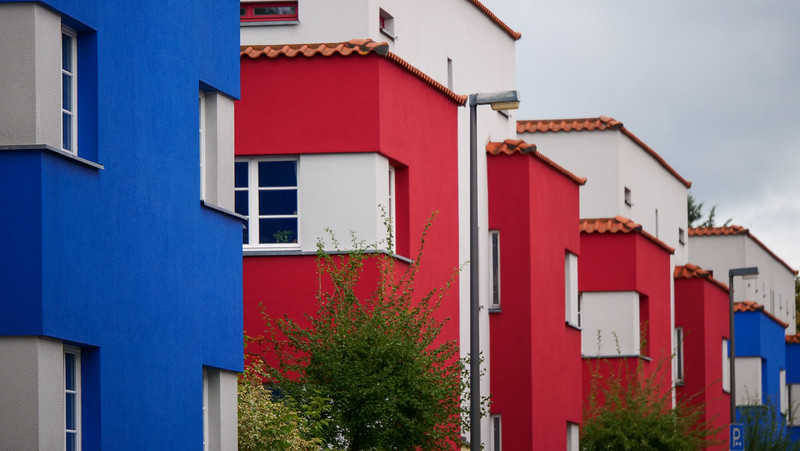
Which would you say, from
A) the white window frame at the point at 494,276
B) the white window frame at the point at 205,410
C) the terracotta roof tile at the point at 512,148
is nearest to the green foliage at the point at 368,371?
the white window frame at the point at 205,410

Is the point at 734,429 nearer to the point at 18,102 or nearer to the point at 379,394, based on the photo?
the point at 379,394

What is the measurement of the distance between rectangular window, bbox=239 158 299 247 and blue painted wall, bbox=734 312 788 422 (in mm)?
32982

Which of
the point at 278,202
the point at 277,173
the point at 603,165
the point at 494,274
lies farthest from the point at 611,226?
the point at 278,202

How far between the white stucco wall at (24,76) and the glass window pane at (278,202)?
384 inches

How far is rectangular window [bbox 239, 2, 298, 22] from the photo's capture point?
1108 inches

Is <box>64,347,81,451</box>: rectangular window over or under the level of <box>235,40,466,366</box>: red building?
under

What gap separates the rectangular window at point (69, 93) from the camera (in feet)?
53.1

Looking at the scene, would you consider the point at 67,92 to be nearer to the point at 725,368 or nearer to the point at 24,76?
the point at 24,76

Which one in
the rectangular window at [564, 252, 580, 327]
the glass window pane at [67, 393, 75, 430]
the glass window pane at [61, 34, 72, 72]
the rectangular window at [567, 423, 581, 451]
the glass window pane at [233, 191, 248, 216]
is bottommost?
the rectangular window at [567, 423, 581, 451]

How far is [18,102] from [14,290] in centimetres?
174

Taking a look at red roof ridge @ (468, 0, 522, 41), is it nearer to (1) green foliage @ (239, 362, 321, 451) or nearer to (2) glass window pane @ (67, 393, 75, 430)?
(1) green foliage @ (239, 362, 321, 451)

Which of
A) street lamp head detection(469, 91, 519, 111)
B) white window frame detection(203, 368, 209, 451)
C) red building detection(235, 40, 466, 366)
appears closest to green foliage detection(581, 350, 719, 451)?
red building detection(235, 40, 466, 366)

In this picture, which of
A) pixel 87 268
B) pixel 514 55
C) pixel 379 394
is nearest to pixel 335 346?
pixel 379 394

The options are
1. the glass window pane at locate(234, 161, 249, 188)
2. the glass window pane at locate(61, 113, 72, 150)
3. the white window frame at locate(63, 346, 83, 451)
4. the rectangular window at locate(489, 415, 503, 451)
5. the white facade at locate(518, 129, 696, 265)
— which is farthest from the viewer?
the white facade at locate(518, 129, 696, 265)
